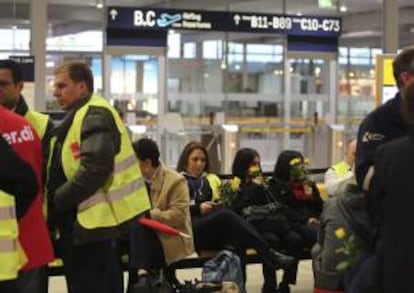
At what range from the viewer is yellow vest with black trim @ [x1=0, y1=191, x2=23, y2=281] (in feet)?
11.0

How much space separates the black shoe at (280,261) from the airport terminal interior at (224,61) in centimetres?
559

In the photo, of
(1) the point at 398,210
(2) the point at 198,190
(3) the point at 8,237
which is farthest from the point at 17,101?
(2) the point at 198,190

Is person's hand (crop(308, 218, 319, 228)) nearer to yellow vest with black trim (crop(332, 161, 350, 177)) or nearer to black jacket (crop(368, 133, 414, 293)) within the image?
yellow vest with black trim (crop(332, 161, 350, 177))

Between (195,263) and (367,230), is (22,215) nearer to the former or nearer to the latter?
(367,230)

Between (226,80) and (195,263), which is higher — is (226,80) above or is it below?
above

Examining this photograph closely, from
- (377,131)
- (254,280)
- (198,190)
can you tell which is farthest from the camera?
(254,280)

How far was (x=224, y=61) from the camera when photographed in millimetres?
13719

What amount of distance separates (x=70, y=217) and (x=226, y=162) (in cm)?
900

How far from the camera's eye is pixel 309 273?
26.0 feet

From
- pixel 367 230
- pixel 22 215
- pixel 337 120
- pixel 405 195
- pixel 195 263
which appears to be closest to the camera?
pixel 405 195

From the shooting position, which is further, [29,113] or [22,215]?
[29,113]

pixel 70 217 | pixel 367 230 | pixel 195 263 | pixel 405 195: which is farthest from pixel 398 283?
pixel 195 263

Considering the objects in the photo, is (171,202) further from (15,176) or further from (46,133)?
(15,176)

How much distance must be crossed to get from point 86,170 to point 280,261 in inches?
103
